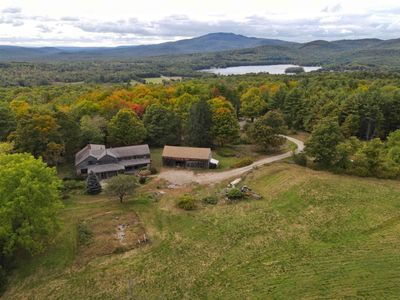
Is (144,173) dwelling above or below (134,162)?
below

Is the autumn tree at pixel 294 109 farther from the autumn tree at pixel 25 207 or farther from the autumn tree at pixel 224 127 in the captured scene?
the autumn tree at pixel 25 207

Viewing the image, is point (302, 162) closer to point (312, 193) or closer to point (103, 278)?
point (312, 193)

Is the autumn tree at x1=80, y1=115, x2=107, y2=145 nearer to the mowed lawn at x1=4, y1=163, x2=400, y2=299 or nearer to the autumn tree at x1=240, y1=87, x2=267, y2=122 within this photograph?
the mowed lawn at x1=4, y1=163, x2=400, y2=299

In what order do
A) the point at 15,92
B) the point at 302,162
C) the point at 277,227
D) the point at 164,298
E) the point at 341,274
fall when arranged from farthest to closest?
1. the point at 15,92
2. the point at 302,162
3. the point at 277,227
4. the point at 341,274
5. the point at 164,298

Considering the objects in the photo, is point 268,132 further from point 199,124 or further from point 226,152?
point 199,124

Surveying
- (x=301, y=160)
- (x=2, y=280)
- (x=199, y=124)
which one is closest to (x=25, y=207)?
(x=2, y=280)

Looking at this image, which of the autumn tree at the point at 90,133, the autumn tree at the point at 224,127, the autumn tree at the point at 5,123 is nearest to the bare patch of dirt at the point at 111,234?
the autumn tree at the point at 90,133

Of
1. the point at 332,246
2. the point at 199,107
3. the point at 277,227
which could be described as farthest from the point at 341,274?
the point at 199,107

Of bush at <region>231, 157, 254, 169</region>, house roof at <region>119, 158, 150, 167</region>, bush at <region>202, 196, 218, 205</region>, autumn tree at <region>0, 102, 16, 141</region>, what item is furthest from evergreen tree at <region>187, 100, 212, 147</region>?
autumn tree at <region>0, 102, 16, 141</region>
